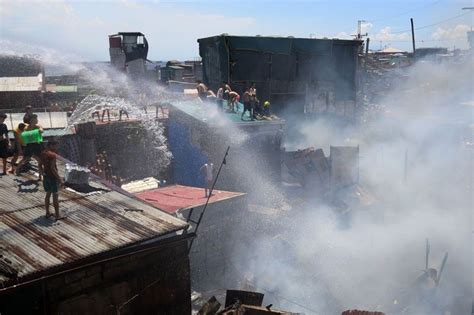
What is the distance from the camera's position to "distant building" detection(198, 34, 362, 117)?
2588 cm

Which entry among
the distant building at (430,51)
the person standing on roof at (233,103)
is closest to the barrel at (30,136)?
the person standing on roof at (233,103)

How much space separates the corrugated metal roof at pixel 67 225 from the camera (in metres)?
7.83

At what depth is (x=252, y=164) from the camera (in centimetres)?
2017

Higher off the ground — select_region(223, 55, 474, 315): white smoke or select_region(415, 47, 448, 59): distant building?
select_region(415, 47, 448, 59): distant building

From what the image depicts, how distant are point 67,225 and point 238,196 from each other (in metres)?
8.10

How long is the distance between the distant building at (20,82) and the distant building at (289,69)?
10049 millimetres

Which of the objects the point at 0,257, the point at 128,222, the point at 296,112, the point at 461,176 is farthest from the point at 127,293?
the point at 461,176

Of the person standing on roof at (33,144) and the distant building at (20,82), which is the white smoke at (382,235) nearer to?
the person standing on roof at (33,144)

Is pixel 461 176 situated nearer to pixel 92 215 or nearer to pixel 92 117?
pixel 92 117

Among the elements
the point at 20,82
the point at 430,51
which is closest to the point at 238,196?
the point at 20,82

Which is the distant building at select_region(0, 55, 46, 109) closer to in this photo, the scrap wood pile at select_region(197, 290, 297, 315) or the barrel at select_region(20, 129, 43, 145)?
the barrel at select_region(20, 129, 43, 145)

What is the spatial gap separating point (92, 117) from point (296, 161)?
32.1 feet

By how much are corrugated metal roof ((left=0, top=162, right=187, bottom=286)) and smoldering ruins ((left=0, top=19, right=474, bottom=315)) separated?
0.14ft

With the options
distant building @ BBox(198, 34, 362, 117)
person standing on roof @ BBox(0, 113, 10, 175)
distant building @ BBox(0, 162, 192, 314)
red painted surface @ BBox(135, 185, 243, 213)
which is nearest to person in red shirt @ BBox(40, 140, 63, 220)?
distant building @ BBox(0, 162, 192, 314)
